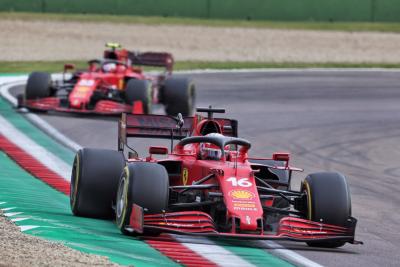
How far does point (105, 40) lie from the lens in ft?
145

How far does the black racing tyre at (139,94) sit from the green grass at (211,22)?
23.1 m

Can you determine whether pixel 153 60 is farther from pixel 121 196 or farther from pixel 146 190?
pixel 146 190

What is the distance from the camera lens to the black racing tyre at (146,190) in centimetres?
1073

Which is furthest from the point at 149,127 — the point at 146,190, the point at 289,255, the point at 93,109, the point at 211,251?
the point at 93,109

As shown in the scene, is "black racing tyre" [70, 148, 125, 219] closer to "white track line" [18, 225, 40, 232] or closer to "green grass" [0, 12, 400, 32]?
"white track line" [18, 225, 40, 232]

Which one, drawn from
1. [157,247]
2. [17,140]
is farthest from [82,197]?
[17,140]

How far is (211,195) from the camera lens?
1101cm

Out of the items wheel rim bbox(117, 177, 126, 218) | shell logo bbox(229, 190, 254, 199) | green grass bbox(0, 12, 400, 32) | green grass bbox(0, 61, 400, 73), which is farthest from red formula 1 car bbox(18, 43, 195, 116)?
green grass bbox(0, 12, 400, 32)

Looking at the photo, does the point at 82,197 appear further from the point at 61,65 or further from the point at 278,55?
the point at 278,55

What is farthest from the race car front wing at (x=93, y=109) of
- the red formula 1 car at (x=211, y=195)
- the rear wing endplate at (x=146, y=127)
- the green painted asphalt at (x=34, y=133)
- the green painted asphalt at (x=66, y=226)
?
the red formula 1 car at (x=211, y=195)

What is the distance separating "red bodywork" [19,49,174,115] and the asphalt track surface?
26 cm

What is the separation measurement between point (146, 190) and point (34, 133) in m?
10.8

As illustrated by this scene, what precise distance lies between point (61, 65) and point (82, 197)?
26.6m

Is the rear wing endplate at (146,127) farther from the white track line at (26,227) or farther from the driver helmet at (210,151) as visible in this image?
the white track line at (26,227)
